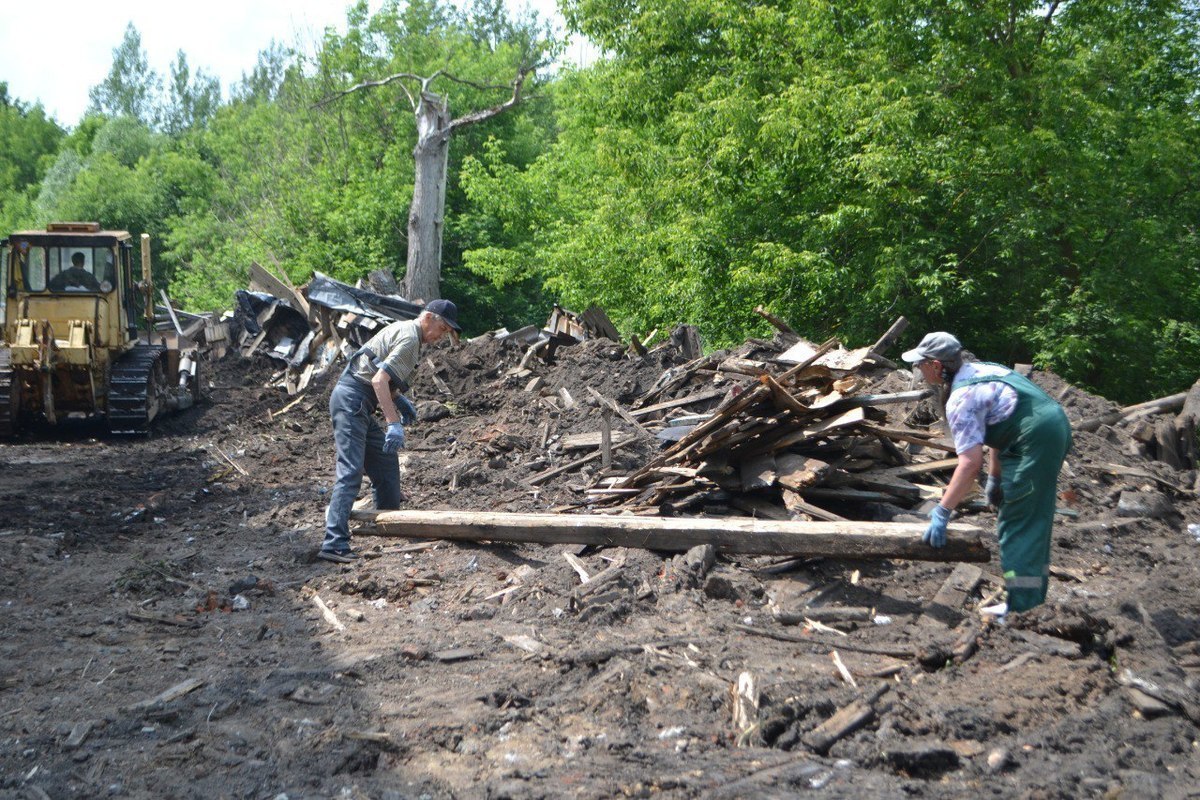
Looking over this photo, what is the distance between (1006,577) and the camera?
619 cm

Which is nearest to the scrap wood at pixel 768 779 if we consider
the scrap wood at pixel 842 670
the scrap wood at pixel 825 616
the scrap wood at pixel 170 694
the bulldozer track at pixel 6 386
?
the scrap wood at pixel 842 670

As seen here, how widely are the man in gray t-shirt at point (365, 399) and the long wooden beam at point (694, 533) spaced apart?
39 centimetres

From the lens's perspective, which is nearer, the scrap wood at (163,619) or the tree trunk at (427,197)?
the scrap wood at (163,619)

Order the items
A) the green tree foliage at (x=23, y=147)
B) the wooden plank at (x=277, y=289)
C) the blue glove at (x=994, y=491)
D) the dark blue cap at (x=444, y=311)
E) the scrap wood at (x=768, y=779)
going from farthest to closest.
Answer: the green tree foliage at (x=23, y=147) < the wooden plank at (x=277, y=289) < the dark blue cap at (x=444, y=311) < the blue glove at (x=994, y=491) < the scrap wood at (x=768, y=779)

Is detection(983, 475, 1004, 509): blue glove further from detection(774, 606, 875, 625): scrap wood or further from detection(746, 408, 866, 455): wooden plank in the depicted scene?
detection(746, 408, 866, 455): wooden plank

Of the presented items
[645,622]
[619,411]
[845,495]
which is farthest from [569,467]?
[645,622]

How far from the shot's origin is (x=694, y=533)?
24.1 ft

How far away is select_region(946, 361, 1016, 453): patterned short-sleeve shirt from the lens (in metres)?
5.95

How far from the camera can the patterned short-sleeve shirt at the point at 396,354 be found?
820 centimetres

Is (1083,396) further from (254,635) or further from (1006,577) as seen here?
(254,635)

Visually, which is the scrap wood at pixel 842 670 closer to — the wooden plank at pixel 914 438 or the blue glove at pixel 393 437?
the wooden plank at pixel 914 438

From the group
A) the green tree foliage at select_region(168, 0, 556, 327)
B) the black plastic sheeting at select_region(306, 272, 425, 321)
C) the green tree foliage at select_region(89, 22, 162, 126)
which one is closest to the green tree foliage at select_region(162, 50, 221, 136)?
the green tree foliage at select_region(89, 22, 162, 126)

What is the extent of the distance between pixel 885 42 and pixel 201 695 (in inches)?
677

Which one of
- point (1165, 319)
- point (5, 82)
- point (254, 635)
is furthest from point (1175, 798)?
point (5, 82)
